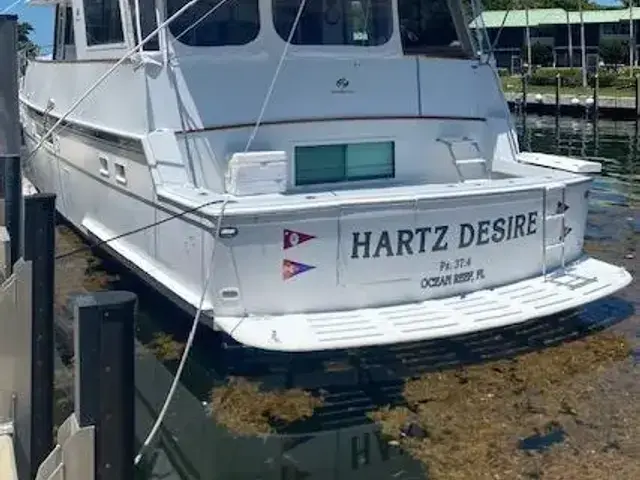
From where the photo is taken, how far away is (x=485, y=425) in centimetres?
586

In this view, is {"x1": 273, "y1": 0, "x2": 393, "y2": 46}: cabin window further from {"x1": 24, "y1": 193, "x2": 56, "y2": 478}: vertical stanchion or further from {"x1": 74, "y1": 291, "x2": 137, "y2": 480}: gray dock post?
{"x1": 74, "y1": 291, "x2": 137, "y2": 480}: gray dock post

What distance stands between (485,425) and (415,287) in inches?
49.4

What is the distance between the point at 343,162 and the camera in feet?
26.3

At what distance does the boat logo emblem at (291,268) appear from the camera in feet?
20.8

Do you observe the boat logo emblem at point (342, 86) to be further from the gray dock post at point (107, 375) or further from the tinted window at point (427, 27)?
the gray dock post at point (107, 375)

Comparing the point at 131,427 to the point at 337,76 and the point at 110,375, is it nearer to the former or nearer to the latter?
the point at 110,375

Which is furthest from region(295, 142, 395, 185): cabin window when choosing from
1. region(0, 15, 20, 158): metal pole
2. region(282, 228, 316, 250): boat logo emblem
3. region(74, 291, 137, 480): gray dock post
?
region(74, 291, 137, 480): gray dock post

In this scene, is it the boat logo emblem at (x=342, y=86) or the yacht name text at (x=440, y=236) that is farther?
the boat logo emblem at (x=342, y=86)

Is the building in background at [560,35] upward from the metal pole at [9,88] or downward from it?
upward

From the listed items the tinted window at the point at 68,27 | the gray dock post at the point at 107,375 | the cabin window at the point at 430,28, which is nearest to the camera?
the gray dock post at the point at 107,375

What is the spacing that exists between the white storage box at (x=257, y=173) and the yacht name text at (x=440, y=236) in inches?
43.3

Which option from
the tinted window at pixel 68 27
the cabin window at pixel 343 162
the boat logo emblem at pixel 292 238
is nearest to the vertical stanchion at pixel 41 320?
the boat logo emblem at pixel 292 238

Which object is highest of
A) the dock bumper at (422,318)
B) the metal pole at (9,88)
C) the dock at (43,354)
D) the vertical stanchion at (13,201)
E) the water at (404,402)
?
the metal pole at (9,88)

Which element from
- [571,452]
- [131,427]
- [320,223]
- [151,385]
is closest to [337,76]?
[320,223]
